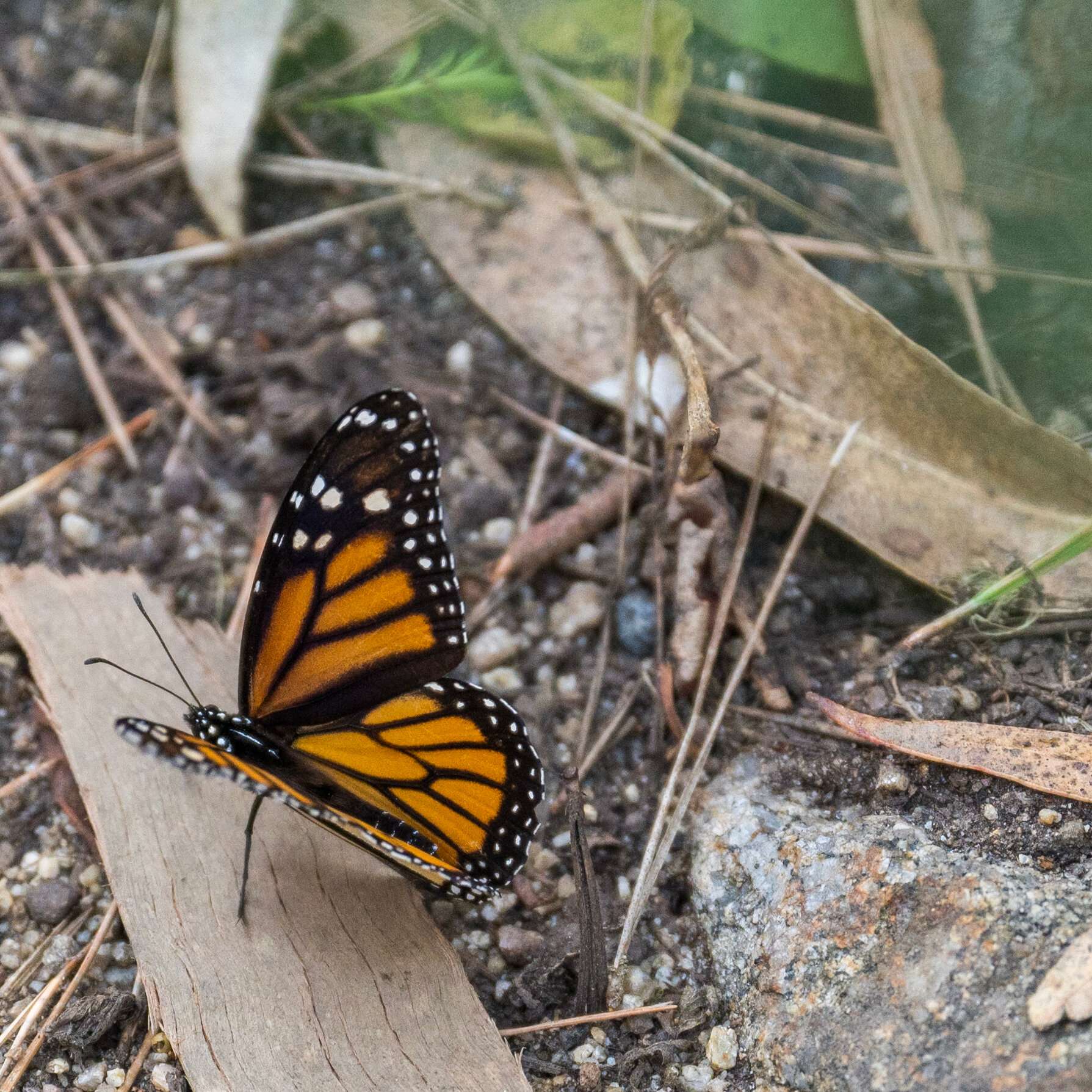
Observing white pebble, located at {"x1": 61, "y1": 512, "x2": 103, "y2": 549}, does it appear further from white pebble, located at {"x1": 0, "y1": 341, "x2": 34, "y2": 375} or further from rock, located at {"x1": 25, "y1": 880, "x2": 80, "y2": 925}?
rock, located at {"x1": 25, "y1": 880, "x2": 80, "y2": 925}

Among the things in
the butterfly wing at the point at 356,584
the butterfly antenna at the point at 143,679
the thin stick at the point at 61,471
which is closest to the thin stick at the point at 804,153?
the butterfly wing at the point at 356,584

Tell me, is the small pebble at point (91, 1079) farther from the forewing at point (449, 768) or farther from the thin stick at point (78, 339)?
the thin stick at point (78, 339)

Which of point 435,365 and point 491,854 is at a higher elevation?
point 435,365

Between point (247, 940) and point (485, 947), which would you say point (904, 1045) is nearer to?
point (485, 947)

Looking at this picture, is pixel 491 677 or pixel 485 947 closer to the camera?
pixel 485 947

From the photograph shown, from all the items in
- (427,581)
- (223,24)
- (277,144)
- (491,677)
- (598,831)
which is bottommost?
(598,831)

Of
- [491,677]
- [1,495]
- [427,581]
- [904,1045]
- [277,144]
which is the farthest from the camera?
[277,144]

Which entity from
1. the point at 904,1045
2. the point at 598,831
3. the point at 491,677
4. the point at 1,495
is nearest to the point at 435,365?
the point at 491,677

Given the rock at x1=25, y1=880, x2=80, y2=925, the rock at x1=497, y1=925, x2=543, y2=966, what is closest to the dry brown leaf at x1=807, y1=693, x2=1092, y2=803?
the rock at x1=497, y1=925, x2=543, y2=966

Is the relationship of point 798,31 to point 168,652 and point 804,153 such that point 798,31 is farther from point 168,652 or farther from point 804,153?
point 168,652
